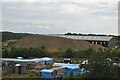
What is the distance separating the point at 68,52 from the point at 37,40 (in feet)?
27.7

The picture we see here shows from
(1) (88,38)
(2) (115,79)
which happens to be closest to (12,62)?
(2) (115,79)

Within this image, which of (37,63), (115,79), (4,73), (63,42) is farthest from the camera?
(63,42)

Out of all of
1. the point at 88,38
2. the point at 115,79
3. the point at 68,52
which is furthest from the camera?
the point at 88,38

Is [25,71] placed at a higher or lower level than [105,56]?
lower

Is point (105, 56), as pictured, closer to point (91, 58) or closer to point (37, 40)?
point (91, 58)

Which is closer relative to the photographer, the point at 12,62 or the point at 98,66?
the point at 98,66

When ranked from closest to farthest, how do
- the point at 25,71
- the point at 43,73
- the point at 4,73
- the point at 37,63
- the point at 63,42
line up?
the point at 43,73
the point at 4,73
the point at 25,71
the point at 37,63
the point at 63,42

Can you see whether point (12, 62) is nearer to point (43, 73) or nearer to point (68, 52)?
point (43, 73)

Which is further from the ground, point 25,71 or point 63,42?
point 63,42

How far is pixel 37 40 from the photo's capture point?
25.2m

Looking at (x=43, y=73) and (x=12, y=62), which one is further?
(x=12, y=62)

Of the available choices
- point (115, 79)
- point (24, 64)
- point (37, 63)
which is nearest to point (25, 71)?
point (24, 64)

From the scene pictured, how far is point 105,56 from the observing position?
7.19 m

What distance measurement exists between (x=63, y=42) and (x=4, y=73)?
49.5 feet
